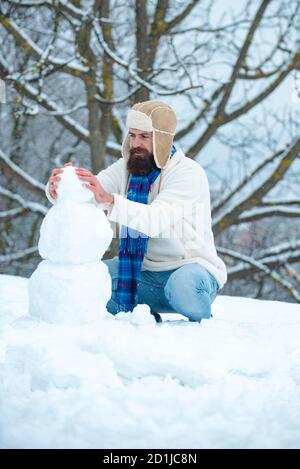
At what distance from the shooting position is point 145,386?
2.24 meters

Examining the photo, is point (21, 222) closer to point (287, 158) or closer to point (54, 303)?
point (287, 158)

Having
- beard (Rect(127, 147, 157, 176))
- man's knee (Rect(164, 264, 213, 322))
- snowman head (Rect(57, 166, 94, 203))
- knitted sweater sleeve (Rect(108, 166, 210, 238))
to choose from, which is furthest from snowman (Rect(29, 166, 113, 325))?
beard (Rect(127, 147, 157, 176))

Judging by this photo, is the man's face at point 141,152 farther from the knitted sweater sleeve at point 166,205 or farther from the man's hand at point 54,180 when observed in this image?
the man's hand at point 54,180

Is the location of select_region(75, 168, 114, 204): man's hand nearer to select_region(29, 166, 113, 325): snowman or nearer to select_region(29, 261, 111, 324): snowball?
select_region(29, 166, 113, 325): snowman

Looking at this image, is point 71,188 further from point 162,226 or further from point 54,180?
point 162,226

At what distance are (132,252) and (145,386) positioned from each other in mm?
1406

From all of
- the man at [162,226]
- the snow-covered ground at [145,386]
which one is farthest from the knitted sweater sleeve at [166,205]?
the snow-covered ground at [145,386]

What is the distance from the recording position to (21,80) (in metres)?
7.68

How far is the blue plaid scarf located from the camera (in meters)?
3.54

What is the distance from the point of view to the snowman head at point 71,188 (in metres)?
2.94

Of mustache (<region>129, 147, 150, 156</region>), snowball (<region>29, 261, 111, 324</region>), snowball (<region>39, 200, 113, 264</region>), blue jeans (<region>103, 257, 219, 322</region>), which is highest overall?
mustache (<region>129, 147, 150, 156</region>)

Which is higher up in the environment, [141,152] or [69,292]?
[141,152]

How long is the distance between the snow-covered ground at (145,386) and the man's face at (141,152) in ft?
2.97

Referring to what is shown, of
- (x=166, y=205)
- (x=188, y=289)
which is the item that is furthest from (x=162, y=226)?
(x=188, y=289)
